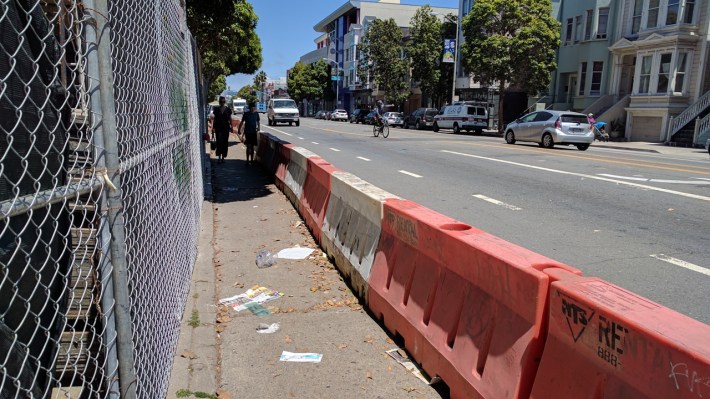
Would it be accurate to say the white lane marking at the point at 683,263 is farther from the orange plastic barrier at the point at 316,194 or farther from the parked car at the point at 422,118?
the parked car at the point at 422,118

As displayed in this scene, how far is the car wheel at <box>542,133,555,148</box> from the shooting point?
22098 mm

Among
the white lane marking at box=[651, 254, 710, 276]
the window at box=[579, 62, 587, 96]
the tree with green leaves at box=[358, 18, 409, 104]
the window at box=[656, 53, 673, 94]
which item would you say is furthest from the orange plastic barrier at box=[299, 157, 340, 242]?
the tree with green leaves at box=[358, 18, 409, 104]

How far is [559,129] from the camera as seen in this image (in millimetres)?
21531

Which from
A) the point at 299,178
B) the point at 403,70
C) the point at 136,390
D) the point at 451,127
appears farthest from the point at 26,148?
the point at 403,70

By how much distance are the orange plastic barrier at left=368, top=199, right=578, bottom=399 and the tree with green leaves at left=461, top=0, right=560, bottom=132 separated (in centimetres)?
3169

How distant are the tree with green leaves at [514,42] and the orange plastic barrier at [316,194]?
2795 centimetres

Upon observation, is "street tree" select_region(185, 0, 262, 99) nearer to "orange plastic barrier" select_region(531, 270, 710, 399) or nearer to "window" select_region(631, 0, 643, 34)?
"orange plastic barrier" select_region(531, 270, 710, 399)

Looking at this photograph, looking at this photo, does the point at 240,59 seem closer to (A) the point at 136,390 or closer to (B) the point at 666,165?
(B) the point at 666,165

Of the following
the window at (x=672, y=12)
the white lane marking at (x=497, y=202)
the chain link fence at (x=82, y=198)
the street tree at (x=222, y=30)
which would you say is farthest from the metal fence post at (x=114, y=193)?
the window at (x=672, y=12)

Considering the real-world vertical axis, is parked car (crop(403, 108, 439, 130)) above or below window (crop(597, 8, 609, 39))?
below

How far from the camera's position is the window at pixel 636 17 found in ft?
100

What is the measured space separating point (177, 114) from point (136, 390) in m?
3.60

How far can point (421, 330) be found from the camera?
3791 millimetres

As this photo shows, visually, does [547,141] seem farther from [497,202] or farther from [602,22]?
[602,22]
